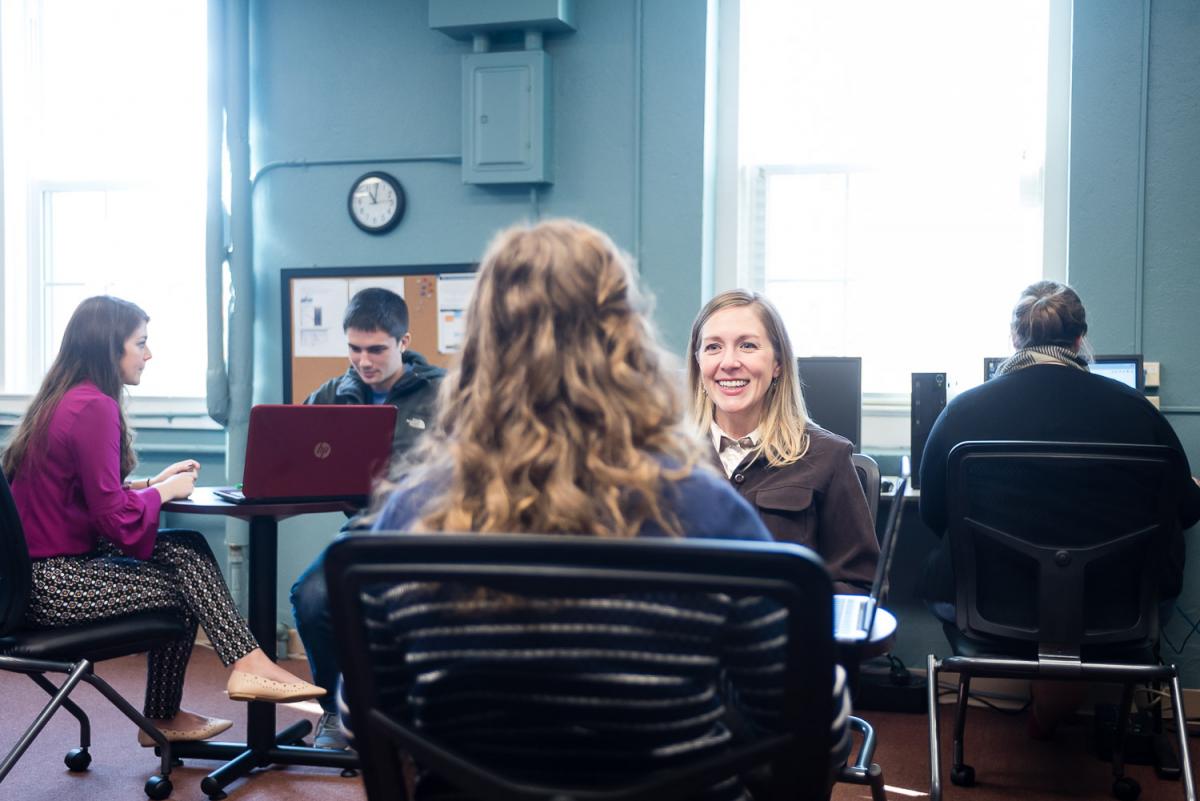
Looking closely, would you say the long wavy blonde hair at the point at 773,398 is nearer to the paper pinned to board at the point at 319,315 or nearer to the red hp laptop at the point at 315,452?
the red hp laptop at the point at 315,452

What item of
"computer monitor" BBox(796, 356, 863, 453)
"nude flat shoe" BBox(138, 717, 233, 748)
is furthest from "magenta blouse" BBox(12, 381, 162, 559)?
"computer monitor" BBox(796, 356, 863, 453)

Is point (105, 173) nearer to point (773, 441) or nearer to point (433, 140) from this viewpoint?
point (433, 140)

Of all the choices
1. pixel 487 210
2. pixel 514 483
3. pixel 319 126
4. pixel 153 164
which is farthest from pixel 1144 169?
pixel 153 164

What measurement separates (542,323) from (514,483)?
0.16 metres

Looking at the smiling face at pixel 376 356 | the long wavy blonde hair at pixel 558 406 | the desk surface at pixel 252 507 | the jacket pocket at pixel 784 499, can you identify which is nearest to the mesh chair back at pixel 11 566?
the desk surface at pixel 252 507

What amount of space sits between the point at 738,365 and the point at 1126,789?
1569 mm

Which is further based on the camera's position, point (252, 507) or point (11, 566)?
point (252, 507)

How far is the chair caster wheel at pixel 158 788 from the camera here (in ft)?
9.23

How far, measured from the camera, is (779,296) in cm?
419

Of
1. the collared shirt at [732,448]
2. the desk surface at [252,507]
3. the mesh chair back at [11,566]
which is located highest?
the collared shirt at [732,448]

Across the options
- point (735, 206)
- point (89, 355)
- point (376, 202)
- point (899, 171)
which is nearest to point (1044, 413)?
point (899, 171)

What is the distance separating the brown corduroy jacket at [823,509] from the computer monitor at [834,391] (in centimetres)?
126

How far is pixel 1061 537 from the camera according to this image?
7.95ft

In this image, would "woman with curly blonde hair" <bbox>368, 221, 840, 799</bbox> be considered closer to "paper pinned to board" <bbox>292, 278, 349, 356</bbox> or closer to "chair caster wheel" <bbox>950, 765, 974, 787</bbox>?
"chair caster wheel" <bbox>950, 765, 974, 787</bbox>
